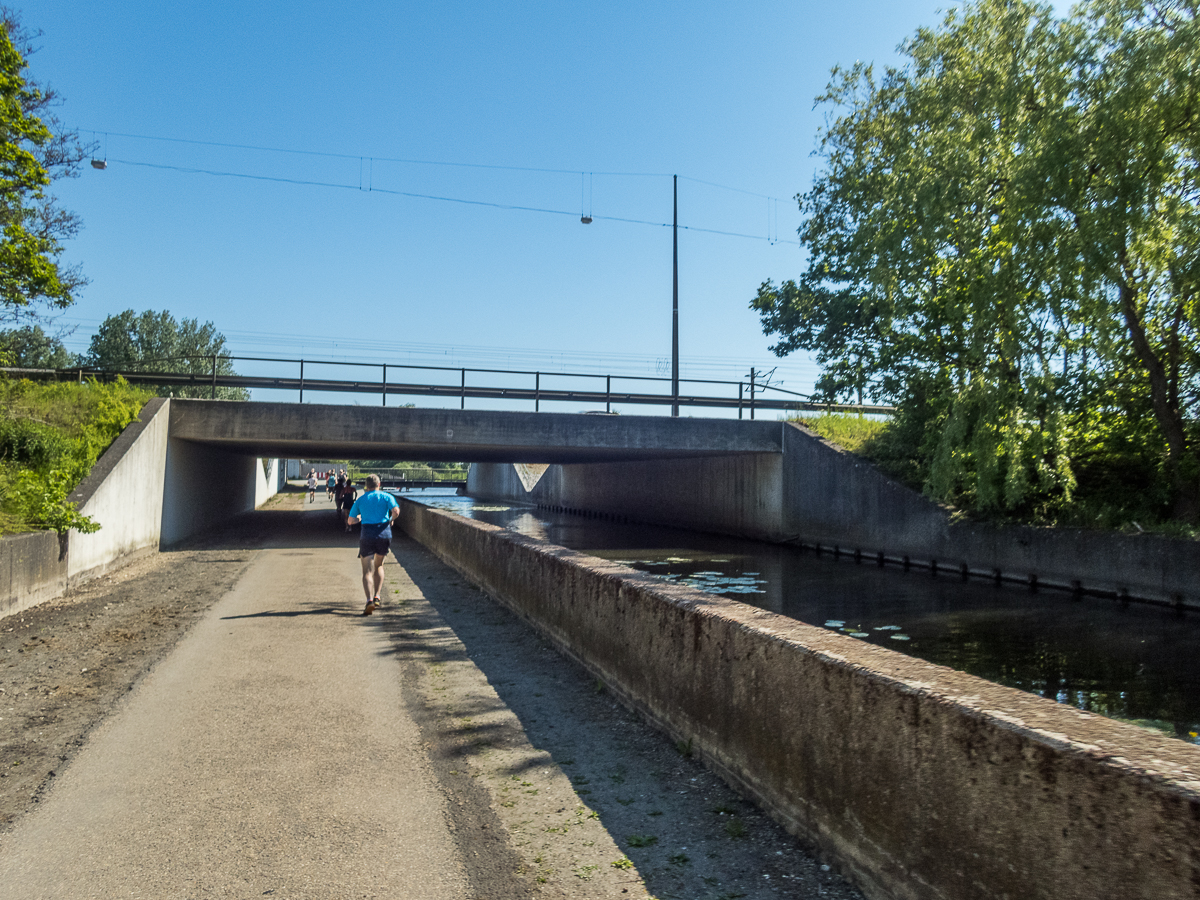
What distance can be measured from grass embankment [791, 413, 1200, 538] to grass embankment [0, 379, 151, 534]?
17297mm

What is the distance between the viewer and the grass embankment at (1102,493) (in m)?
16.4

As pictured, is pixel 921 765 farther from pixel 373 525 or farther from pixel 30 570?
pixel 30 570

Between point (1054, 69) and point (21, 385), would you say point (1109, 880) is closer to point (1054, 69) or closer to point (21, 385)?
point (1054, 69)

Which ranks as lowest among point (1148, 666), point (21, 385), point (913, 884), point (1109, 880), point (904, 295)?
point (1148, 666)

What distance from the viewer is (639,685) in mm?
5863

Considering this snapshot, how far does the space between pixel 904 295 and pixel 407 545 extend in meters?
13.8

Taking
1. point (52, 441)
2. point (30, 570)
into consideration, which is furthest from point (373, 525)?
point (52, 441)

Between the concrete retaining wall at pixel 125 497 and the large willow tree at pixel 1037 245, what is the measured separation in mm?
16638

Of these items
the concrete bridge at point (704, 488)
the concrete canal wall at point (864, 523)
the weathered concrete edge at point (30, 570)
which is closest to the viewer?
the weathered concrete edge at point (30, 570)

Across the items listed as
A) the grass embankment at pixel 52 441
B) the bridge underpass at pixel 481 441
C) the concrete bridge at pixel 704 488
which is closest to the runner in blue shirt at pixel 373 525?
the grass embankment at pixel 52 441

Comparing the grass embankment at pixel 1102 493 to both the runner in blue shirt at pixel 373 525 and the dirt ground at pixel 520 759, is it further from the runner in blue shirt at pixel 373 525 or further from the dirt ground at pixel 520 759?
the runner in blue shirt at pixel 373 525

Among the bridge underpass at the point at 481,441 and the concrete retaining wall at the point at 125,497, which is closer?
the concrete retaining wall at the point at 125,497

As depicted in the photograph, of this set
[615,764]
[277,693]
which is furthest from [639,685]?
[277,693]

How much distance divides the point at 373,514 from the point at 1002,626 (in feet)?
30.6
